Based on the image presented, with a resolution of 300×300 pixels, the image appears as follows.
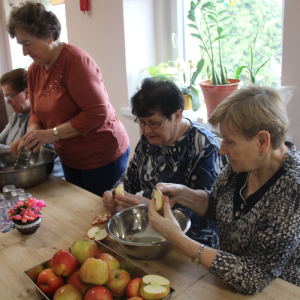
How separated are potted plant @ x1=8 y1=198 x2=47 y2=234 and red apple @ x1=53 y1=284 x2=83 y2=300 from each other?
1.62ft

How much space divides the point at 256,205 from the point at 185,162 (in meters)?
0.50

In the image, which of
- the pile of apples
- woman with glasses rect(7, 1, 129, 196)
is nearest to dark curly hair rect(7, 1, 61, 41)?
woman with glasses rect(7, 1, 129, 196)

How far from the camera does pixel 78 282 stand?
3.10 ft

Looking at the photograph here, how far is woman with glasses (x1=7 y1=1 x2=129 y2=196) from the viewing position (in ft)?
6.01

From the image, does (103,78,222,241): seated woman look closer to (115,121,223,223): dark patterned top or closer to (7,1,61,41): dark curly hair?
(115,121,223,223): dark patterned top

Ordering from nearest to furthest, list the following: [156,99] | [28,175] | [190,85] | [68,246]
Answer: [68,246] < [156,99] < [28,175] < [190,85]

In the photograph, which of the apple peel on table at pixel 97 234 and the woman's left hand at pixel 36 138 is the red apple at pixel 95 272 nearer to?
the apple peel on table at pixel 97 234

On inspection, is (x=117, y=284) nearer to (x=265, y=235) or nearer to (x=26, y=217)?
(x=265, y=235)

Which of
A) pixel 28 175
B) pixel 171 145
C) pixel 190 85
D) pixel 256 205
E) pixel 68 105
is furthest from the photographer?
pixel 190 85

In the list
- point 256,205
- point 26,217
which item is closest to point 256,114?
point 256,205

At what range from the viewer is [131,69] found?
3010 millimetres

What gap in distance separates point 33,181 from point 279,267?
52.1 inches

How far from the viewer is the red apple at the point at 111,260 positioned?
997mm

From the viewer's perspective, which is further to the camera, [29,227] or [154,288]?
[29,227]
